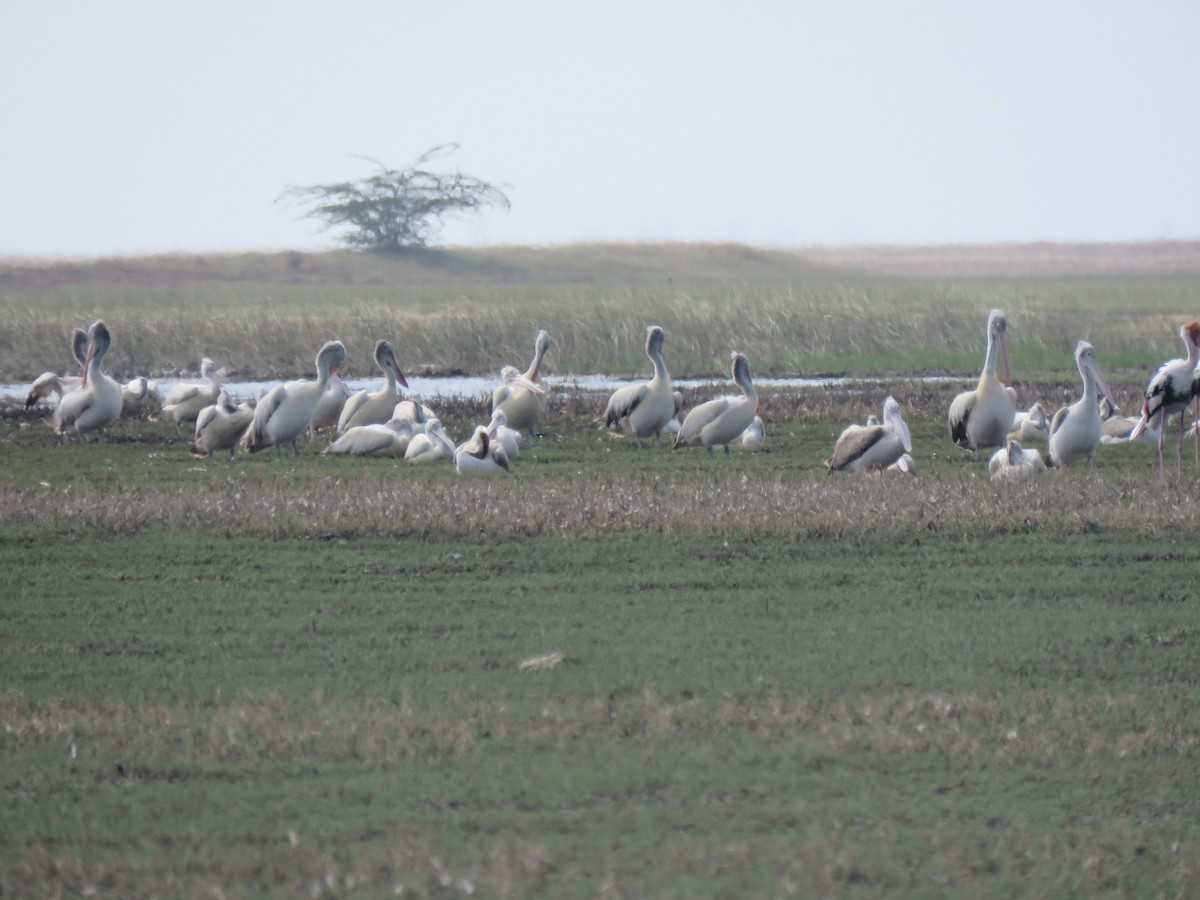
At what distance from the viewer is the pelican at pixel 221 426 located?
16500 mm

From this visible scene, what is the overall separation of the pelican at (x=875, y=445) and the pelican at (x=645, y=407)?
3.45 meters

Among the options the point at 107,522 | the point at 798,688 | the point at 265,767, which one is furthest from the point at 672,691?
the point at 107,522

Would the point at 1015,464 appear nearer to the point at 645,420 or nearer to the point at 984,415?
the point at 984,415

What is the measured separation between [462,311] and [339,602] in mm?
34335

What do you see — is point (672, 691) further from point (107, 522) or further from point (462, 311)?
point (462, 311)

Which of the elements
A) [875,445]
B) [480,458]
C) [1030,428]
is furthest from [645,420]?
[1030,428]

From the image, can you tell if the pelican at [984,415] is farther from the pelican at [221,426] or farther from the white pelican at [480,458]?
the pelican at [221,426]

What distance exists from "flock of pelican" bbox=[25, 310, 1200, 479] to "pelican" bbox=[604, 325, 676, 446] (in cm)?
2

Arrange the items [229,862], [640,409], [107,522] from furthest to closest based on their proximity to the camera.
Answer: [640,409] → [107,522] → [229,862]

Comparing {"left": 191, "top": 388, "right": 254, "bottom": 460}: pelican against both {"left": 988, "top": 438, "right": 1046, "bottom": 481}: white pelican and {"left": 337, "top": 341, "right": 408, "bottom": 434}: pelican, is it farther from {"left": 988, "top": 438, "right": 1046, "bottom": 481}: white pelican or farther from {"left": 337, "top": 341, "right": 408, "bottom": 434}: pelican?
{"left": 988, "top": 438, "right": 1046, "bottom": 481}: white pelican

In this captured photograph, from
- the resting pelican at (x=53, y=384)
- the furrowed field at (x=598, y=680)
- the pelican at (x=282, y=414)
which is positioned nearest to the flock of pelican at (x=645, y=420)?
the pelican at (x=282, y=414)

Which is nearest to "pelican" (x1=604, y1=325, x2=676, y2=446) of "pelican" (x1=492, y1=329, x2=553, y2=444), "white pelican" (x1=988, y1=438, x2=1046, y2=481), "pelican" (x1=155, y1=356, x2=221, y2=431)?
"pelican" (x1=492, y1=329, x2=553, y2=444)

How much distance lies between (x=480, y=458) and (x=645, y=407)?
346 cm

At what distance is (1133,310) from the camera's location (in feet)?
161
